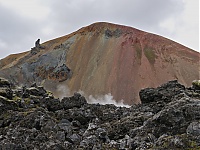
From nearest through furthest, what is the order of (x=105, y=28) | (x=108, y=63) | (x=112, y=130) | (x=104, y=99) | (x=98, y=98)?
(x=112, y=130) → (x=104, y=99) → (x=98, y=98) → (x=108, y=63) → (x=105, y=28)

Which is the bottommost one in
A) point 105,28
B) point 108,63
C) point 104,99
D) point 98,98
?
point 104,99

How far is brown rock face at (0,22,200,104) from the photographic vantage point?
331ft

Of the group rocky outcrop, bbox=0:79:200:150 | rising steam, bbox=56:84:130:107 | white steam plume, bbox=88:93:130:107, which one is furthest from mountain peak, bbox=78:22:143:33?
rocky outcrop, bbox=0:79:200:150

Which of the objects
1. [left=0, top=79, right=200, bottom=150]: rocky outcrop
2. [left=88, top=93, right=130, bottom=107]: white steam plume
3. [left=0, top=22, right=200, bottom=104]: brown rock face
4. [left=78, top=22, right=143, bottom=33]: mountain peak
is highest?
[left=78, top=22, right=143, bottom=33]: mountain peak

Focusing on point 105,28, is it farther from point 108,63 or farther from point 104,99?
point 104,99

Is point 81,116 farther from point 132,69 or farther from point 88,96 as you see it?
point 132,69

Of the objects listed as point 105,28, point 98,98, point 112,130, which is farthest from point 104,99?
point 112,130

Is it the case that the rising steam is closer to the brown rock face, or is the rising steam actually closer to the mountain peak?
the brown rock face

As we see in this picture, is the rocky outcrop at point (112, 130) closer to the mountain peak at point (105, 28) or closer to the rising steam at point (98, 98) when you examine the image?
the rising steam at point (98, 98)

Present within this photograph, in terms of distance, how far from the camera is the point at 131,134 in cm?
1606

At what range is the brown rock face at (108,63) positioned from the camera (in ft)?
331

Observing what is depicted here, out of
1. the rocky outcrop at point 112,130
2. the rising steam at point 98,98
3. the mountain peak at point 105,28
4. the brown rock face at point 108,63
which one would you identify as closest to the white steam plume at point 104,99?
the rising steam at point 98,98

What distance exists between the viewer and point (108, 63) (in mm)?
110625

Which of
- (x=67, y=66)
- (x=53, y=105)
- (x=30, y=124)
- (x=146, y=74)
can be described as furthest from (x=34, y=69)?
(x=30, y=124)
